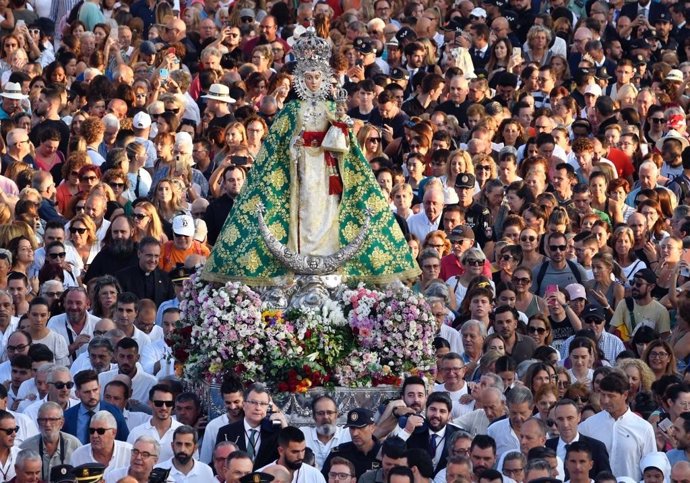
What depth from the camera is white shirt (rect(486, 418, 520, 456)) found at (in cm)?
1995

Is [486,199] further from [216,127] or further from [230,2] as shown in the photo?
[230,2]

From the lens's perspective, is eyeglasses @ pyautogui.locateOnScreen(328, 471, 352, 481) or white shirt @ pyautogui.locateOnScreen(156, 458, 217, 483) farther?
white shirt @ pyautogui.locateOnScreen(156, 458, 217, 483)

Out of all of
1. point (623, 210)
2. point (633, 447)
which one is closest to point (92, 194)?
point (623, 210)

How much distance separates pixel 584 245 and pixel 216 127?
4846mm

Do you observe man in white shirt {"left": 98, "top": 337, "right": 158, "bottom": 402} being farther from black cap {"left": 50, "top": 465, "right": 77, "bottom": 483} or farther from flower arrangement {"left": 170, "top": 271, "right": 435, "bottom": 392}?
black cap {"left": 50, "top": 465, "right": 77, "bottom": 483}

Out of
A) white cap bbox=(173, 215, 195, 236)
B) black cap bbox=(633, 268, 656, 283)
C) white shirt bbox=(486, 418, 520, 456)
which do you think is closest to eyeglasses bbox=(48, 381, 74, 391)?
white shirt bbox=(486, 418, 520, 456)

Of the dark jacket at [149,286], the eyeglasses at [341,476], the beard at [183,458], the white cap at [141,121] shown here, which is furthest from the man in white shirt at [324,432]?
the white cap at [141,121]

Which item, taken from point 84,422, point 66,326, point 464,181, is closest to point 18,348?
point 66,326

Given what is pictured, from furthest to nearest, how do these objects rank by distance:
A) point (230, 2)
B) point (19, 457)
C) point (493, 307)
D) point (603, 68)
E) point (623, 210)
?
point (230, 2)
point (603, 68)
point (623, 210)
point (493, 307)
point (19, 457)

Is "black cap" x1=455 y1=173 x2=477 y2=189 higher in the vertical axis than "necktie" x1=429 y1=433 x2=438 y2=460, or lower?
higher

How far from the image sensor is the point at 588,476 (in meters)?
19.2

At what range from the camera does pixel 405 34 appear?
103 feet

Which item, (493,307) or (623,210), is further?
(623,210)

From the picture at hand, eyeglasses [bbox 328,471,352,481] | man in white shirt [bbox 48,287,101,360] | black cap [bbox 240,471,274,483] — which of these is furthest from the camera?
man in white shirt [bbox 48,287,101,360]
